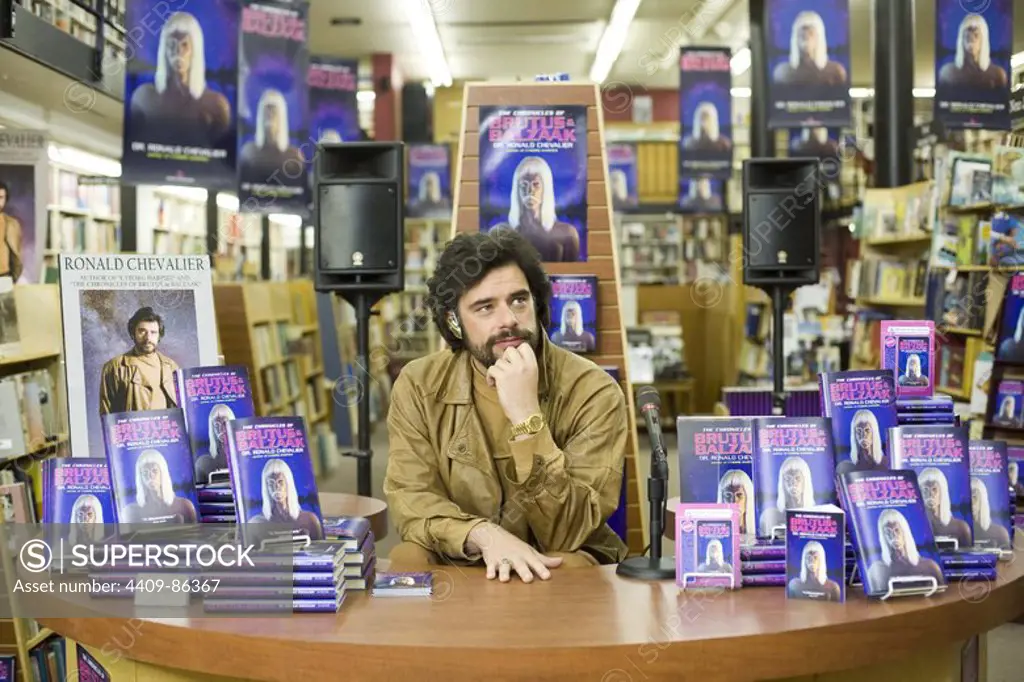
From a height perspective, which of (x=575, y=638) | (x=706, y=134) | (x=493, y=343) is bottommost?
(x=575, y=638)

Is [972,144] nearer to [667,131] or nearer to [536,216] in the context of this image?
[667,131]

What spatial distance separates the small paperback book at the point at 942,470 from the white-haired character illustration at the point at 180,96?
5.17 metres

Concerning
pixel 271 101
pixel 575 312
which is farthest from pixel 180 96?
pixel 575 312

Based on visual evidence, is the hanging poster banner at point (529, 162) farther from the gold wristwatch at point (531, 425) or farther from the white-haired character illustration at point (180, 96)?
the white-haired character illustration at point (180, 96)

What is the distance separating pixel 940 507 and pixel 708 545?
18.8 inches

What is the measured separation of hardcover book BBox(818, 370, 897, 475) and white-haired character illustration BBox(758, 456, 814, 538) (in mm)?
146

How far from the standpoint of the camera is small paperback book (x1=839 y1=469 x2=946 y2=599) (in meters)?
1.98

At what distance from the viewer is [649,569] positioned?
220cm

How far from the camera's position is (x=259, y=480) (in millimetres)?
2094

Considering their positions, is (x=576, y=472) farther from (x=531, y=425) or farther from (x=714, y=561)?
(x=714, y=561)

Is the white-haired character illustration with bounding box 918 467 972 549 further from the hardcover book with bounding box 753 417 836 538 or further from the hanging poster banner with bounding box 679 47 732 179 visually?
the hanging poster banner with bounding box 679 47 732 179

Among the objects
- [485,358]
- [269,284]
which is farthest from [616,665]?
[269,284]

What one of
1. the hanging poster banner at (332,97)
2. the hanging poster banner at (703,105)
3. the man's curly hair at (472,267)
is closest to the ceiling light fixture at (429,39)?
the hanging poster banner at (332,97)

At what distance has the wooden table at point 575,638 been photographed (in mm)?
1753
